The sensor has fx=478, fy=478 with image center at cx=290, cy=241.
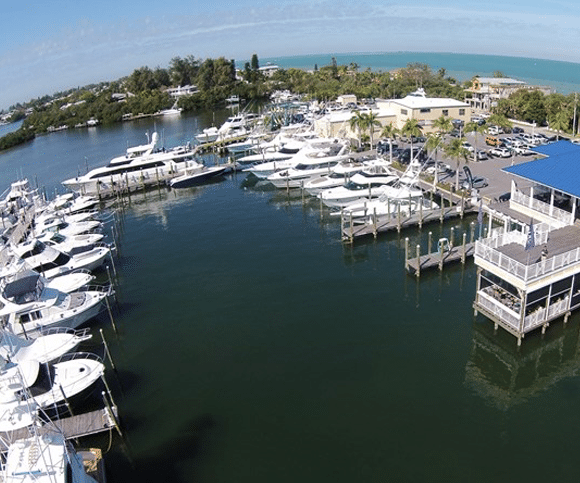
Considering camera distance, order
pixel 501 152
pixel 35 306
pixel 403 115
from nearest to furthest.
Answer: pixel 35 306 < pixel 501 152 < pixel 403 115

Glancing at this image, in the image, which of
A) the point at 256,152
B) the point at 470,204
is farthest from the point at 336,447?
the point at 256,152

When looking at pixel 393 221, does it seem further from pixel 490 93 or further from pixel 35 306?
pixel 490 93

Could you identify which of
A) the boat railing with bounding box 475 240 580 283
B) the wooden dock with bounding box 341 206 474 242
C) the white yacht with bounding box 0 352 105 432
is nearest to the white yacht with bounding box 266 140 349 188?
the wooden dock with bounding box 341 206 474 242

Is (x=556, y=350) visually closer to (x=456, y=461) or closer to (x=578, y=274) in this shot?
(x=578, y=274)

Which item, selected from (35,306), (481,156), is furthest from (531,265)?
(481,156)

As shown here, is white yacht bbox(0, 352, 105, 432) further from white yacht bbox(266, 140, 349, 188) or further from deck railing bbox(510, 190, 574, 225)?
white yacht bbox(266, 140, 349, 188)

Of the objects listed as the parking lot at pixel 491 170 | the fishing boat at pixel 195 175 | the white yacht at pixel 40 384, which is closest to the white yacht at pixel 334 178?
the parking lot at pixel 491 170
